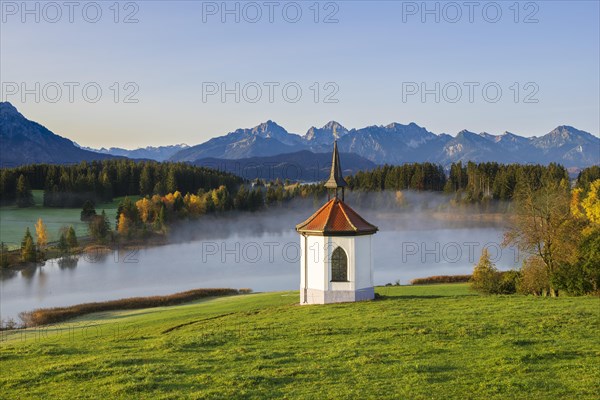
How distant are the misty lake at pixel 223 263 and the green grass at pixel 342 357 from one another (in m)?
24.6

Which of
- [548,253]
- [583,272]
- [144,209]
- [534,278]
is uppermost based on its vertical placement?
[144,209]

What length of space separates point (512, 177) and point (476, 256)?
56.1 m

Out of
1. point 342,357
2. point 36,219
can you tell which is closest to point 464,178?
point 36,219

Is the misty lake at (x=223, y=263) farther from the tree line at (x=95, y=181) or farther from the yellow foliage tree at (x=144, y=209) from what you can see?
the tree line at (x=95, y=181)

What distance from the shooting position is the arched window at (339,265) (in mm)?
27047

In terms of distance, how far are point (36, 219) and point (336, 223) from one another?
80168 mm

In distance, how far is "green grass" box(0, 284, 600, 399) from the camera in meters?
12.9

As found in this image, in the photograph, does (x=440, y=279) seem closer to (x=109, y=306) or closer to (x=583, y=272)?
Result: (x=583, y=272)

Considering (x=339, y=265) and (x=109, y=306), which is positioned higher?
(x=339, y=265)

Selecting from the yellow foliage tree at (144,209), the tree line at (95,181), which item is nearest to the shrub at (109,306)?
the yellow foliage tree at (144,209)

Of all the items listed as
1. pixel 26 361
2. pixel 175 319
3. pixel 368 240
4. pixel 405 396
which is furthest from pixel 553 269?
pixel 26 361

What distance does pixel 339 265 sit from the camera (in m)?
27.2

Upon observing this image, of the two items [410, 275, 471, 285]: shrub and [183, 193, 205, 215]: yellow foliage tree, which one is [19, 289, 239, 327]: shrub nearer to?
[410, 275, 471, 285]: shrub

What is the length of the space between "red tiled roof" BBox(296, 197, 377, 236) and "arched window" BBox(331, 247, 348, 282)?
92 cm
